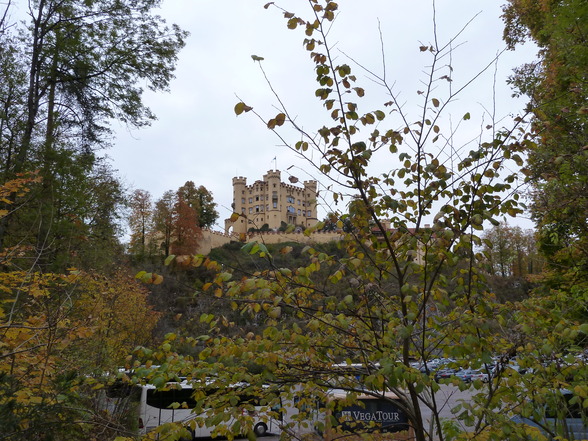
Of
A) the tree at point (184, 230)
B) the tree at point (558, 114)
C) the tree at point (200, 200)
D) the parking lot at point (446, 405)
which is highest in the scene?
the tree at point (200, 200)

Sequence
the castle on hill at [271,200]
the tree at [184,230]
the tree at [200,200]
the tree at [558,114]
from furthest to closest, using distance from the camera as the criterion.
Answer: the castle on hill at [271,200] < the tree at [200,200] < the tree at [184,230] < the tree at [558,114]

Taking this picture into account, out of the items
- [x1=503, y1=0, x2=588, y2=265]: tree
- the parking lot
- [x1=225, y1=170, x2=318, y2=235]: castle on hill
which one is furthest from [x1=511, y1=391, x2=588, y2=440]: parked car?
[x1=225, y1=170, x2=318, y2=235]: castle on hill

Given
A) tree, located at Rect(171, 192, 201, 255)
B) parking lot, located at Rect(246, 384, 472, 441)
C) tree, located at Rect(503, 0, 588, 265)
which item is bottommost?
parking lot, located at Rect(246, 384, 472, 441)

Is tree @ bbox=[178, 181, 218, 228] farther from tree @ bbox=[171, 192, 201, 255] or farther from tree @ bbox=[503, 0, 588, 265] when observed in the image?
tree @ bbox=[503, 0, 588, 265]

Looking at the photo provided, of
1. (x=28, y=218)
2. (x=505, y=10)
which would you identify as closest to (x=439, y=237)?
(x=28, y=218)

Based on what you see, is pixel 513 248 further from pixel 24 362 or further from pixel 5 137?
pixel 24 362

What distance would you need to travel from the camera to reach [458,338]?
114 inches

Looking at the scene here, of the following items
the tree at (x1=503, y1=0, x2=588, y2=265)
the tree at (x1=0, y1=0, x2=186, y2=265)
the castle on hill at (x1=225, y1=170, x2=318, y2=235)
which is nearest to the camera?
the tree at (x1=503, y1=0, x2=588, y2=265)

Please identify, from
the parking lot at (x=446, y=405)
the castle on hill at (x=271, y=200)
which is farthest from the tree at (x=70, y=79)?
the castle on hill at (x=271, y=200)

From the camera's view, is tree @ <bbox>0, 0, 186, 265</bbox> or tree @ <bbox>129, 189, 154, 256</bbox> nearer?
tree @ <bbox>0, 0, 186, 265</bbox>

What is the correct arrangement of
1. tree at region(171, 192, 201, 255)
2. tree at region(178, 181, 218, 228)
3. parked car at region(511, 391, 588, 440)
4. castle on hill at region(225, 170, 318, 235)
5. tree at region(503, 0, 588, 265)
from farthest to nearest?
castle on hill at region(225, 170, 318, 235) → tree at region(178, 181, 218, 228) → tree at region(171, 192, 201, 255) → tree at region(503, 0, 588, 265) → parked car at region(511, 391, 588, 440)

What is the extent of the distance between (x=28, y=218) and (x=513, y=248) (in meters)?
46.2

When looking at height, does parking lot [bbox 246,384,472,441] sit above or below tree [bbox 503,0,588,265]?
below

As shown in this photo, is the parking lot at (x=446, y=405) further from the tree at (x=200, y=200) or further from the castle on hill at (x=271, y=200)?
the castle on hill at (x=271, y=200)
